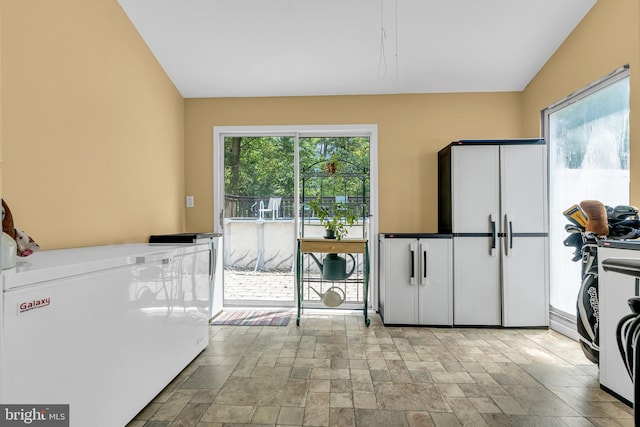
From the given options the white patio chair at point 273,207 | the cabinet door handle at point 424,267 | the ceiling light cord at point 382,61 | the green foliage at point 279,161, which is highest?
the ceiling light cord at point 382,61

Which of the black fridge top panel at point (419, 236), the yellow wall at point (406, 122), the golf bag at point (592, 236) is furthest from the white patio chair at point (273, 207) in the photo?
the golf bag at point (592, 236)

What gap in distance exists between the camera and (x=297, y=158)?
12.6 ft

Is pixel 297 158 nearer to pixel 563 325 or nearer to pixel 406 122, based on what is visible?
pixel 406 122

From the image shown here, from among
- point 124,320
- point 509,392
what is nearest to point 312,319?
point 509,392

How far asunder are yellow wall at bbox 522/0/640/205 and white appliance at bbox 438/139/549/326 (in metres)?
0.52

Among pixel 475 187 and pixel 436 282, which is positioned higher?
pixel 475 187

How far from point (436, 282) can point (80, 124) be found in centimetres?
318

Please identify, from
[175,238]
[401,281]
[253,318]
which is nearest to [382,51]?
[401,281]

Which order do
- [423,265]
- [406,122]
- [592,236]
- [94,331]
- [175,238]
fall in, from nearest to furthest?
[94,331]
[592,236]
[175,238]
[423,265]
[406,122]

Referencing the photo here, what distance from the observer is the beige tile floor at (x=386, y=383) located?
1716 mm

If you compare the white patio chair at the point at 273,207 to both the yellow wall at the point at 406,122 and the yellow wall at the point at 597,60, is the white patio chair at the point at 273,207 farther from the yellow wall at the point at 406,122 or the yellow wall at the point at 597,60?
the yellow wall at the point at 597,60

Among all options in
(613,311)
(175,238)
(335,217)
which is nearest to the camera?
(613,311)

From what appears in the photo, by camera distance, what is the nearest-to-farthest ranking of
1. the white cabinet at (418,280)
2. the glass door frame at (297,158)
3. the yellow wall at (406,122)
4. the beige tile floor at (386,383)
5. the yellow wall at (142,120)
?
the beige tile floor at (386,383) → the yellow wall at (142,120) → the white cabinet at (418,280) → the yellow wall at (406,122) → the glass door frame at (297,158)

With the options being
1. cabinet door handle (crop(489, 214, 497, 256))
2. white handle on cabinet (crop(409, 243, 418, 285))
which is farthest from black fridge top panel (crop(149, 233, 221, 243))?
cabinet door handle (crop(489, 214, 497, 256))
